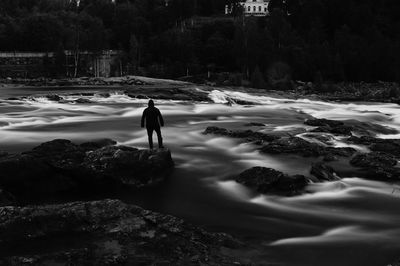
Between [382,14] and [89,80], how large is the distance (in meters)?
60.8

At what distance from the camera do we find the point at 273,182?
13102 millimetres

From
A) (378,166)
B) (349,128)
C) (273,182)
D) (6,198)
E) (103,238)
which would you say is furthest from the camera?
(349,128)

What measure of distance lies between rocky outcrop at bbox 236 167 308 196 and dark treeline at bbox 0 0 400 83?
153 feet

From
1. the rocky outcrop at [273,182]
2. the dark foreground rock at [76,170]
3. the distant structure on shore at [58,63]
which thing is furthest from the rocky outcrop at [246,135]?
the distant structure on shore at [58,63]

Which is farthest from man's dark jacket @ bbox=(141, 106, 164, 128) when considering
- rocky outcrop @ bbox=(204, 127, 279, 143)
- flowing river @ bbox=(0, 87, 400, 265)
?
rocky outcrop @ bbox=(204, 127, 279, 143)

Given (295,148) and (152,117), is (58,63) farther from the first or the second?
(295,148)

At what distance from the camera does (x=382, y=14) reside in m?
94.7

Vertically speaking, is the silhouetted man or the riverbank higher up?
the silhouetted man

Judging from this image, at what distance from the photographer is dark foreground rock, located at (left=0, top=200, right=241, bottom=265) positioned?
791cm

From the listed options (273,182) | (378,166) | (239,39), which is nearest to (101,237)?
(273,182)

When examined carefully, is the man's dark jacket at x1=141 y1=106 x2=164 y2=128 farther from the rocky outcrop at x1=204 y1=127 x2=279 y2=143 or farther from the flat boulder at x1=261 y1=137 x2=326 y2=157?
the rocky outcrop at x1=204 y1=127 x2=279 y2=143

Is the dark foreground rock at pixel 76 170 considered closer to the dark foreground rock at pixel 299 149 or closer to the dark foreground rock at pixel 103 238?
the dark foreground rock at pixel 103 238

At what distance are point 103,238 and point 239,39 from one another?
219 ft

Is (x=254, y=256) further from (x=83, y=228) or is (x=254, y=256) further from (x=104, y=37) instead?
(x=104, y=37)
